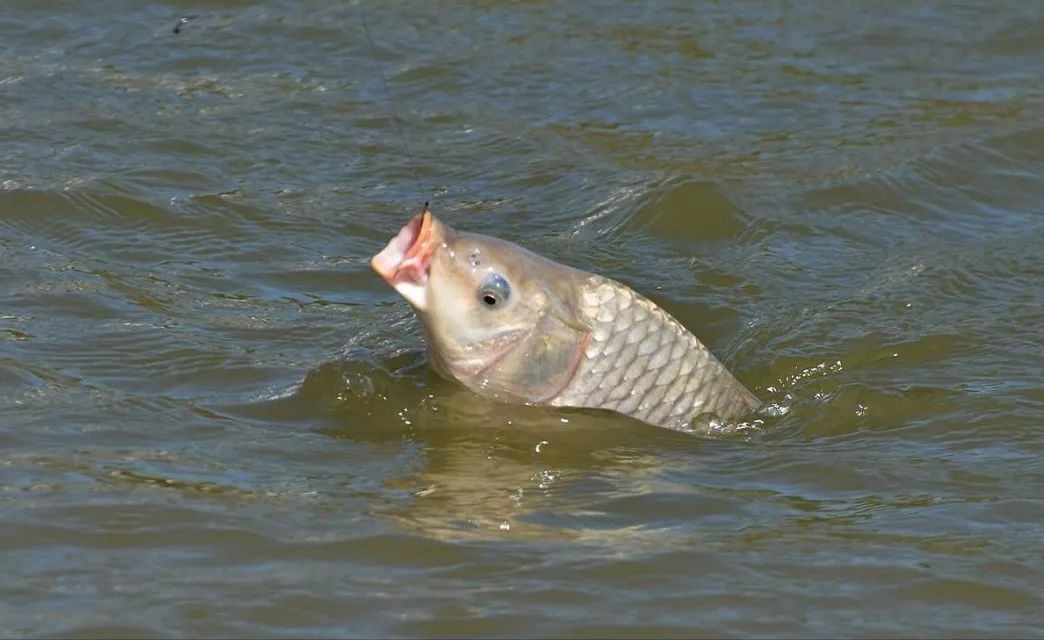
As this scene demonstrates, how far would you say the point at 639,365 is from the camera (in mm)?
5746

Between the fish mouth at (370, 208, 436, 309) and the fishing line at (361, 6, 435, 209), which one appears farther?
the fishing line at (361, 6, 435, 209)

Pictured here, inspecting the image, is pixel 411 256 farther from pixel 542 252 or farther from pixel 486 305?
pixel 542 252

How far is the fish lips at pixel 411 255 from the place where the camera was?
544cm

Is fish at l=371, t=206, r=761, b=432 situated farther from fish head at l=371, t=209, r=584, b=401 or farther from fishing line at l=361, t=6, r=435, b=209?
fishing line at l=361, t=6, r=435, b=209

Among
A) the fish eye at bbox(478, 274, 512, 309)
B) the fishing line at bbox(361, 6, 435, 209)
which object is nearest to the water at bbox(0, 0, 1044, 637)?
the fishing line at bbox(361, 6, 435, 209)

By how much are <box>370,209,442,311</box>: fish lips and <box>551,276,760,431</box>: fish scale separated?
0.49 metres

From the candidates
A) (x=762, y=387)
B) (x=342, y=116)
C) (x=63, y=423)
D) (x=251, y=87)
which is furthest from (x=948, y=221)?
(x=63, y=423)

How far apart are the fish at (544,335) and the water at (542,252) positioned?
0.11 metres

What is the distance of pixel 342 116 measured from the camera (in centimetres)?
916

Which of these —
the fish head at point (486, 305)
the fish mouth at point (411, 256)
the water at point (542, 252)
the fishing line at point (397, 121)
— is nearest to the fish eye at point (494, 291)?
the fish head at point (486, 305)

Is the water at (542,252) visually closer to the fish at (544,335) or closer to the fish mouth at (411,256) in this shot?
the fish at (544,335)

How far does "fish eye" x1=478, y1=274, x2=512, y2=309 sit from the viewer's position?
557 centimetres

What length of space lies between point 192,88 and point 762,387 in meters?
3.95

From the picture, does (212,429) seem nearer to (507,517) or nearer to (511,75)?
(507,517)
